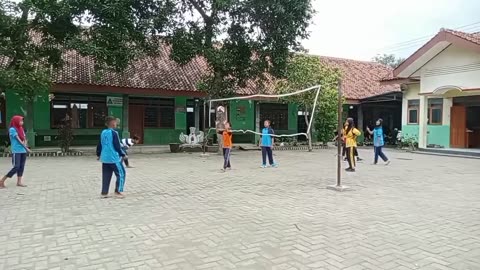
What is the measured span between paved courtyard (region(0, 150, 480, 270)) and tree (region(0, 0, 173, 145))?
601 cm

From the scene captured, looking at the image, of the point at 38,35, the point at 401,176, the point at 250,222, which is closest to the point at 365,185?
the point at 401,176

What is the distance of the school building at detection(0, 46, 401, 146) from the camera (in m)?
18.9

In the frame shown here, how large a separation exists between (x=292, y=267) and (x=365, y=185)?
222 inches

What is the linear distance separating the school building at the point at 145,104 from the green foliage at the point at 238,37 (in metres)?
2.61

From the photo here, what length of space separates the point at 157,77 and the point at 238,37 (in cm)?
531

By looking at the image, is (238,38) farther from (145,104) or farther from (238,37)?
(145,104)

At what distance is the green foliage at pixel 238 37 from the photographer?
16.1m

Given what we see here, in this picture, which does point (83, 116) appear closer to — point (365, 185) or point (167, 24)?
point (167, 24)

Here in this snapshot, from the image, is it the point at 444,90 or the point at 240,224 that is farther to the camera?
the point at 444,90

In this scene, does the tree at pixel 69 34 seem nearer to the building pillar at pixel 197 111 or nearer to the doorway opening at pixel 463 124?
the building pillar at pixel 197 111

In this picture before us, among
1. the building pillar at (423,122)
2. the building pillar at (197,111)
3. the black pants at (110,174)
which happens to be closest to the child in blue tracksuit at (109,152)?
the black pants at (110,174)

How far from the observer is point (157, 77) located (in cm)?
2081

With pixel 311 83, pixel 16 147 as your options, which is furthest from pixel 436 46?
pixel 16 147

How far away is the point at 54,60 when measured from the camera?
1688cm
